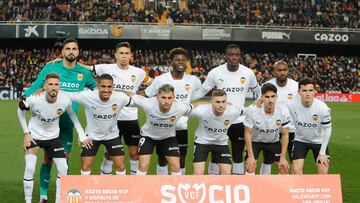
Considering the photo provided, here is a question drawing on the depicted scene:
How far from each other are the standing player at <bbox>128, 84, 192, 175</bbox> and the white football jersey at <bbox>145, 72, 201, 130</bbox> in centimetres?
42

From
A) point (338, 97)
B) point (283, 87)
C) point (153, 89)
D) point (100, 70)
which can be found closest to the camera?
point (153, 89)

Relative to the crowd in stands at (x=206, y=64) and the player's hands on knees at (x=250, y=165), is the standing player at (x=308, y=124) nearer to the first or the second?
the player's hands on knees at (x=250, y=165)

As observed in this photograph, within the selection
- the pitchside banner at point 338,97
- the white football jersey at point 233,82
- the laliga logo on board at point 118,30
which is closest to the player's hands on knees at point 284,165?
the white football jersey at point 233,82

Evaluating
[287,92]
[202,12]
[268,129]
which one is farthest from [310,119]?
[202,12]

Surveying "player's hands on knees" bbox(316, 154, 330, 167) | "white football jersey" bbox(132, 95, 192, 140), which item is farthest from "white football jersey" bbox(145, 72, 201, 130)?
"player's hands on knees" bbox(316, 154, 330, 167)

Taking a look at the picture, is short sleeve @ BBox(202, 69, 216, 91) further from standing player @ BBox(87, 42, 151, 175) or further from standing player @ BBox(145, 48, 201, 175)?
standing player @ BBox(87, 42, 151, 175)

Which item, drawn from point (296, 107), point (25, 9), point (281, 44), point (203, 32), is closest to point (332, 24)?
point (281, 44)

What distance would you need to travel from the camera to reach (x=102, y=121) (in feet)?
27.5

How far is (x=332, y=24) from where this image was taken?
4388cm

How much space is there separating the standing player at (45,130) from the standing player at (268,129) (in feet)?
7.67

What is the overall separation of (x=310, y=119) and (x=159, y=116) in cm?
229

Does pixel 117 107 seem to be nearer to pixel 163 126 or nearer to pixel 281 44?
pixel 163 126

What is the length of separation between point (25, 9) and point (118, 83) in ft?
114

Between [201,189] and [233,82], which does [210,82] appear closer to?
[233,82]
